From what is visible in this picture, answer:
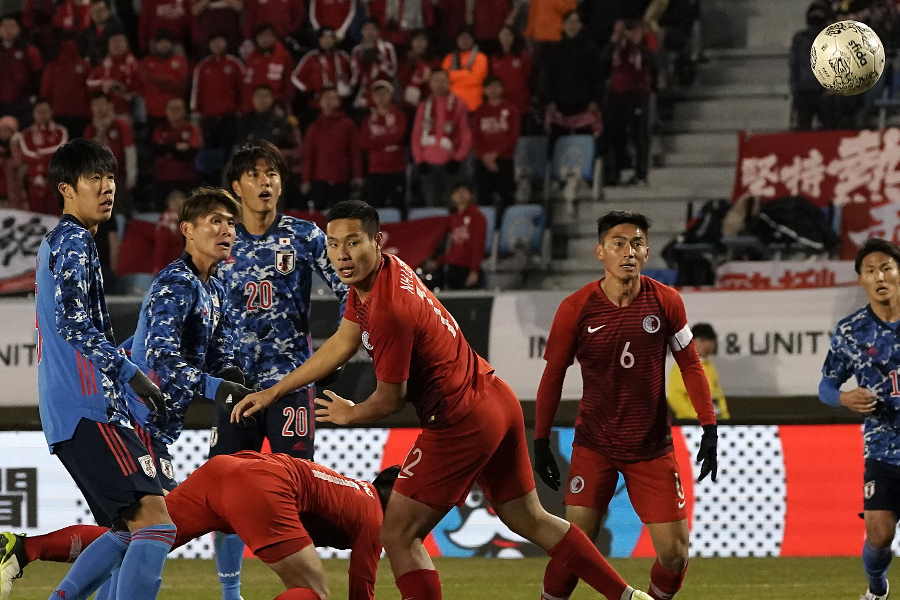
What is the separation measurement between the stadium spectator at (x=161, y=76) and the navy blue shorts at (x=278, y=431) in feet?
34.4

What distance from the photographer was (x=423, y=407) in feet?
20.5

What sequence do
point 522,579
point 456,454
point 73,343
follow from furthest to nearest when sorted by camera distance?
1. point 522,579
2. point 456,454
3. point 73,343

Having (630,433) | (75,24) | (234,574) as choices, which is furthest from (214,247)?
(75,24)

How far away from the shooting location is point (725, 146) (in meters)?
17.4

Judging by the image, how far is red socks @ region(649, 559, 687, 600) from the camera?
720 centimetres

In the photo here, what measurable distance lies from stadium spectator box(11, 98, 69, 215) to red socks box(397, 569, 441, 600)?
446 inches

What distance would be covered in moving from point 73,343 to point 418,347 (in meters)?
1.33

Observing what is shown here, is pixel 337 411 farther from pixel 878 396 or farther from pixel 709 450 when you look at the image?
pixel 878 396

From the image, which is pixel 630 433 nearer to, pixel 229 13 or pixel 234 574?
pixel 234 574

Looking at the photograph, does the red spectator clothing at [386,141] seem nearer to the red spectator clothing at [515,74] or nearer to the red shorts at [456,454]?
the red spectator clothing at [515,74]

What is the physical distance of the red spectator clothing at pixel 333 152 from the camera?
1628 centimetres

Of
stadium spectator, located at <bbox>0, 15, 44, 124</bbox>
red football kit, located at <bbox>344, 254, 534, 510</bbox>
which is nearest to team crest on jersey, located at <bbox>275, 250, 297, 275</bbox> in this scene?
red football kit, located at <bbox>344, 254, 534, 510</bbox>

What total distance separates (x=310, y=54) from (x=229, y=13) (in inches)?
53.7

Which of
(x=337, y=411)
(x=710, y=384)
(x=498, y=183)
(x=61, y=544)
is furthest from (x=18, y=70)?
(x=337, y=411)
